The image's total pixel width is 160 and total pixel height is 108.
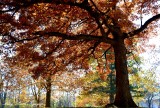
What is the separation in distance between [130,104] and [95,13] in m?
4.47

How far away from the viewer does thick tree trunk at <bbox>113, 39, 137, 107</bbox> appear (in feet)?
40.0

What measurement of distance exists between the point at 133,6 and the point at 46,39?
17.0 ft

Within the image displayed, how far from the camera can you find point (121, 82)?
1269cm

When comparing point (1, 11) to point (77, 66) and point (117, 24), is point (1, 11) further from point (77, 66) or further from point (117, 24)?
point (77, 66)

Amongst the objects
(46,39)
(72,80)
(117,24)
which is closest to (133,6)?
(117,24)

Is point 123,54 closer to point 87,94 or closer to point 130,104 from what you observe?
point 130,104

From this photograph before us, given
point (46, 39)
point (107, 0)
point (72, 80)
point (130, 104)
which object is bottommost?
point (130, 104)

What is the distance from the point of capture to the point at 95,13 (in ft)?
37.6

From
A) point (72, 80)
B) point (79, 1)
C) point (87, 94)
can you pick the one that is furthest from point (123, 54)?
point (87, 94)

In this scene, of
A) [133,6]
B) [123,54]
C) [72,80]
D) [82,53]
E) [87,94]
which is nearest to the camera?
[123,54]

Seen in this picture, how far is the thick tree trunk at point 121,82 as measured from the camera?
12180 millimetres

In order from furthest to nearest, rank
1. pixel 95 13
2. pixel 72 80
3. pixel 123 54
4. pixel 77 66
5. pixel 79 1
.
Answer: pixel 72 80, pixel 77 66, pixel 123 54, pixel 79 1, pixel 95 13

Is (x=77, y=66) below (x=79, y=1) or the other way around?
below

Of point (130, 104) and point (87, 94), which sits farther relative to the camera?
point (87, 94)
